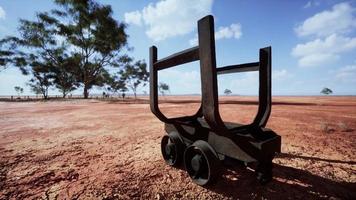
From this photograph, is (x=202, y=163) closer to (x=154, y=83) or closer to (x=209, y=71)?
(x=209, y=71)

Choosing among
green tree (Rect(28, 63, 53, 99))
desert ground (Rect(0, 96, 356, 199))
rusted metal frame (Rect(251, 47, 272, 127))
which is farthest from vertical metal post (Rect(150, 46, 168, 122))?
green tree (Rect(28, 63, 53, 99))

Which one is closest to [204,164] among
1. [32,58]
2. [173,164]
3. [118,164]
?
[173,164]

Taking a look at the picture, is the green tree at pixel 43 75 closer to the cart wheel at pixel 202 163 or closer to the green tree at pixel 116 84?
the green tree at pixel 116 84

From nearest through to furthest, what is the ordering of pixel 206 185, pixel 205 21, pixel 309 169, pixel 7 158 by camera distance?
pixel 205 21 < pixel 206 185 < pixel 309 169 < pixel 7 158

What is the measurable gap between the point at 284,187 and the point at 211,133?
135 centimetres

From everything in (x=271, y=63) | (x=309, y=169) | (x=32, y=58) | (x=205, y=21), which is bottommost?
(x=309, y=169)

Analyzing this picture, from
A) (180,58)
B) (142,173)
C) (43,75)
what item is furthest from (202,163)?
(43,75)

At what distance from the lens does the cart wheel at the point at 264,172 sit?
8.36 feet

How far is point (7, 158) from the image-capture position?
3.85 meters

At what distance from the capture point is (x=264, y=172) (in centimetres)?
257

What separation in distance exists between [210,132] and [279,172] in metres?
1.57

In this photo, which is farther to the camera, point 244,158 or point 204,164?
point 204,164

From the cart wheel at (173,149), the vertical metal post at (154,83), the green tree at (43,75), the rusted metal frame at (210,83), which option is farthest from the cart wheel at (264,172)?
the green tree at (43,75)

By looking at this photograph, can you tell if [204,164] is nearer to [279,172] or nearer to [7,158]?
[279,172]
